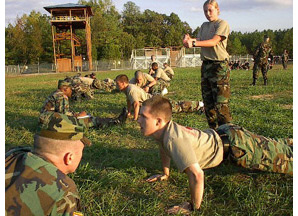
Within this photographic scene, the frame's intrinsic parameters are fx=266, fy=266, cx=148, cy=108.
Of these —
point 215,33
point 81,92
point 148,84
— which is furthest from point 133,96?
point 81,92

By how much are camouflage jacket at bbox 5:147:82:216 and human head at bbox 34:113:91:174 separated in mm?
76

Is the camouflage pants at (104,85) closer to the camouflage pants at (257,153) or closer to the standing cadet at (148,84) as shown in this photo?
the standing cadet at (148,84)

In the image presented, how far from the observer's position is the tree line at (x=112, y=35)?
5375 cm

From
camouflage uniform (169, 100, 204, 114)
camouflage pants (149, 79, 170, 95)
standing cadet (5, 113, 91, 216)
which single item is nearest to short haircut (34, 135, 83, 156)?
standing cadet (5, 113, 91, 216)

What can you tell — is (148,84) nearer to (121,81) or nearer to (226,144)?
(121,81)

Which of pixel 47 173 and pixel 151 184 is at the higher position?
pixel 47 173

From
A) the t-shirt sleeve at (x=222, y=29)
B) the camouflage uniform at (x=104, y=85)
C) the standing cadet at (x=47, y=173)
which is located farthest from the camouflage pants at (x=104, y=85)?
the standing cadet at (x=47, y=173)

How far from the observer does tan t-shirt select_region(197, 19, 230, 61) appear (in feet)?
13.3

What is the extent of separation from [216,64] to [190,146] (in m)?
2.11

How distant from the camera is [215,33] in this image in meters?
4.05

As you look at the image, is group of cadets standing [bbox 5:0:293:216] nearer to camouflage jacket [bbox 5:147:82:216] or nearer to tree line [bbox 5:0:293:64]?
camouflage jacket [bbox 5:147:82:216]

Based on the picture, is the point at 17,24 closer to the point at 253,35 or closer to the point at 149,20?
the point at 149,20

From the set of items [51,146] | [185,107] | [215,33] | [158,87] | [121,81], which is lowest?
[185,107]

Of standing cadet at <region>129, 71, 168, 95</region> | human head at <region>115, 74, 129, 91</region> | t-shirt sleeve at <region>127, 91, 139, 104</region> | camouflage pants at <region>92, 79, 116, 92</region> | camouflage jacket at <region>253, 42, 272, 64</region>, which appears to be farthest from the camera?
camouflage jacket at <region>253, 42, 272, 64</region>
